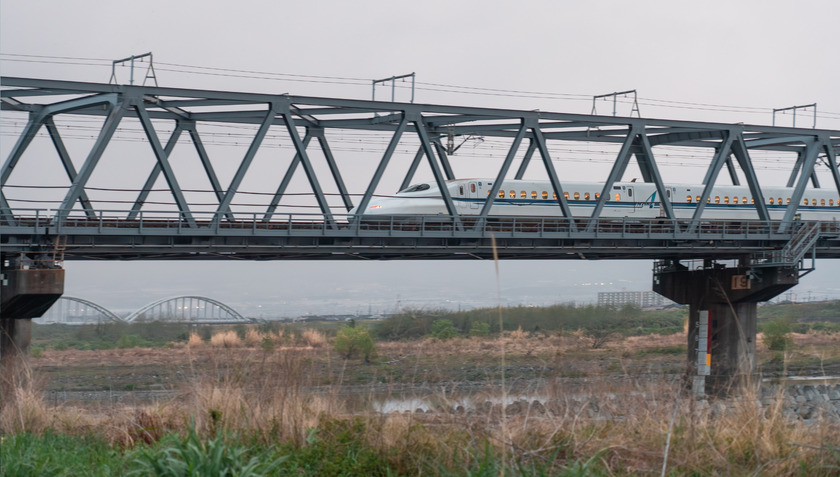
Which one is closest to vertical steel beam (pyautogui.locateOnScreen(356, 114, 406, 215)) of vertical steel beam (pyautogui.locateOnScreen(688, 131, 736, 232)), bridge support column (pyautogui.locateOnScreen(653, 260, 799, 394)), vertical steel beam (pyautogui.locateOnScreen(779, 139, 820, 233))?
vertical steel beam (pyautogui.locateOnScreen(688, 131, 736, 232))

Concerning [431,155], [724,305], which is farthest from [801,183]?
[431,155]

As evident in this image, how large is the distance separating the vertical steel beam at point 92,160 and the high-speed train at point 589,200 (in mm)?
10911

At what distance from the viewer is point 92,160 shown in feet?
86.6

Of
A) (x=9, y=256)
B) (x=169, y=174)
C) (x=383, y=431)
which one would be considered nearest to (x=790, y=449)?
(x=383, y=431)

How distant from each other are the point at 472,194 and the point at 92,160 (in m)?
18.8

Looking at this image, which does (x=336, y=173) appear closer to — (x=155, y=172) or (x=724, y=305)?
(x=155, y=172)

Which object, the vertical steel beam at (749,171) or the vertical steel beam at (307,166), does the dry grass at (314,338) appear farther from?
the vertical steel beam at (749,171)

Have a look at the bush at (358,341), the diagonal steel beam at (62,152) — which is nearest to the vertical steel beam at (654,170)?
the bush at (358,341)

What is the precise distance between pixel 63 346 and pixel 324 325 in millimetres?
38268

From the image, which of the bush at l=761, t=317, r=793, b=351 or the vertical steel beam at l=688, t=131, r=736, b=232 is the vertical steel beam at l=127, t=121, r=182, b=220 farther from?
the bush at l=761, t=317, r=793, b=351

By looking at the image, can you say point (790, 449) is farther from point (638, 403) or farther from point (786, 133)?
point (786, 133)

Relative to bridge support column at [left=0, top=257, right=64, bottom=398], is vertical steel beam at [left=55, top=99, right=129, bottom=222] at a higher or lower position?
higher

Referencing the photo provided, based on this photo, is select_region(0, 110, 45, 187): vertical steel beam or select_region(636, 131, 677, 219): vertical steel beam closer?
select_region(0, 110, 45, 187): vertical steel beam

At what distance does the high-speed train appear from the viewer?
37438 mm
